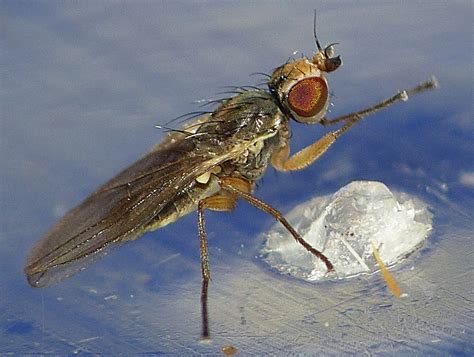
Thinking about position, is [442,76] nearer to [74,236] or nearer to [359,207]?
[359,207]

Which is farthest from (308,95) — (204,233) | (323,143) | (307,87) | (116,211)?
(116,211)

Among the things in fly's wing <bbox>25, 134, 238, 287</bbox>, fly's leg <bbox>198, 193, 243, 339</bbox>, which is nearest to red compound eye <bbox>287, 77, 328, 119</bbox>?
fly's wing <bbox>25, 134, 238, 287</bbox>

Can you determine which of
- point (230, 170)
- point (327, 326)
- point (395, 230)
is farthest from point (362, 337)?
point (230, 170)

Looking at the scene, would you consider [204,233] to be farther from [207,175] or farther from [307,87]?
[307,87]

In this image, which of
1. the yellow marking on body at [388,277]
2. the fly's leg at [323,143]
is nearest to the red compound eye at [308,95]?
the fly's leg at [323,143]

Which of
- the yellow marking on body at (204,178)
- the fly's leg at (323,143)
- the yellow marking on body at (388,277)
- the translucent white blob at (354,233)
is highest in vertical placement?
the fly's leg at (323,143)

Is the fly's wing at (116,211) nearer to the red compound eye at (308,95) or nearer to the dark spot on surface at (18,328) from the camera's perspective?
the dark spot on surface at (18,328)

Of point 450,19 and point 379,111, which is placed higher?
point 450,19
